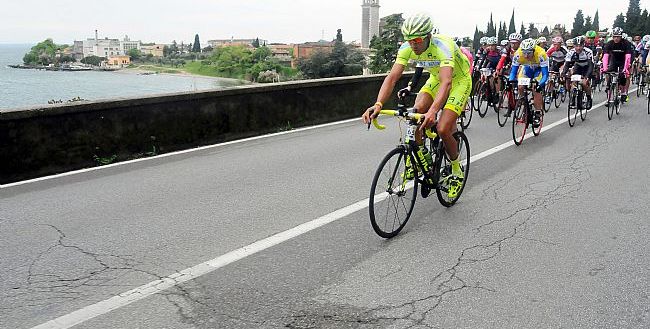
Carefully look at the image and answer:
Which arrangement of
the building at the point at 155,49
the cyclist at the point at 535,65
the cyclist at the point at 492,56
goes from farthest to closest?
the building at the point at 155,49, the cyclist at the point at 492,56, the cyclist at the point at 535,65

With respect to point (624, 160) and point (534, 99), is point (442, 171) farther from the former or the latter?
point (534, 99)

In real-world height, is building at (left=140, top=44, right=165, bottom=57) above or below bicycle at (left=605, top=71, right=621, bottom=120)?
above

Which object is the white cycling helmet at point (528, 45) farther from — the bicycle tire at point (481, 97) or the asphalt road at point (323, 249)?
the asphalt road at point (323, 249)


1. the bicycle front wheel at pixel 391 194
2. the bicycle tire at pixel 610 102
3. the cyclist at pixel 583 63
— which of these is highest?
the cyclist at pixel 583 63

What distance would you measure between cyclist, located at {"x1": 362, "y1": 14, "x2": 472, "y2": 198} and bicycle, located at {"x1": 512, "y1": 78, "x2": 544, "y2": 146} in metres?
3.88

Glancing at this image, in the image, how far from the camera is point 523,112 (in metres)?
9.66

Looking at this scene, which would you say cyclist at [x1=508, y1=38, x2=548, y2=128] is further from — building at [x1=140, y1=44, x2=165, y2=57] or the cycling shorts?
building at [x1=140, y1=44, x2=165, y2=57]

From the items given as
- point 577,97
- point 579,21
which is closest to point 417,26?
point 577,97

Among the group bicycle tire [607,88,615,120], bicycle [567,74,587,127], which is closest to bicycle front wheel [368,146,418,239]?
bicycle [567,74,587,127]

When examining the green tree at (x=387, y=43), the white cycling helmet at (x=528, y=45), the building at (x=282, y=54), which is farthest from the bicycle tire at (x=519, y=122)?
the building at (x=282, y=54)

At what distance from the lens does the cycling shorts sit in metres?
5.36

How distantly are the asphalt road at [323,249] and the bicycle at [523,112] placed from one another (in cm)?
158

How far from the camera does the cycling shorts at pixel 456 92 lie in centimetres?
536

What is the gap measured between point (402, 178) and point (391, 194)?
19 cm
